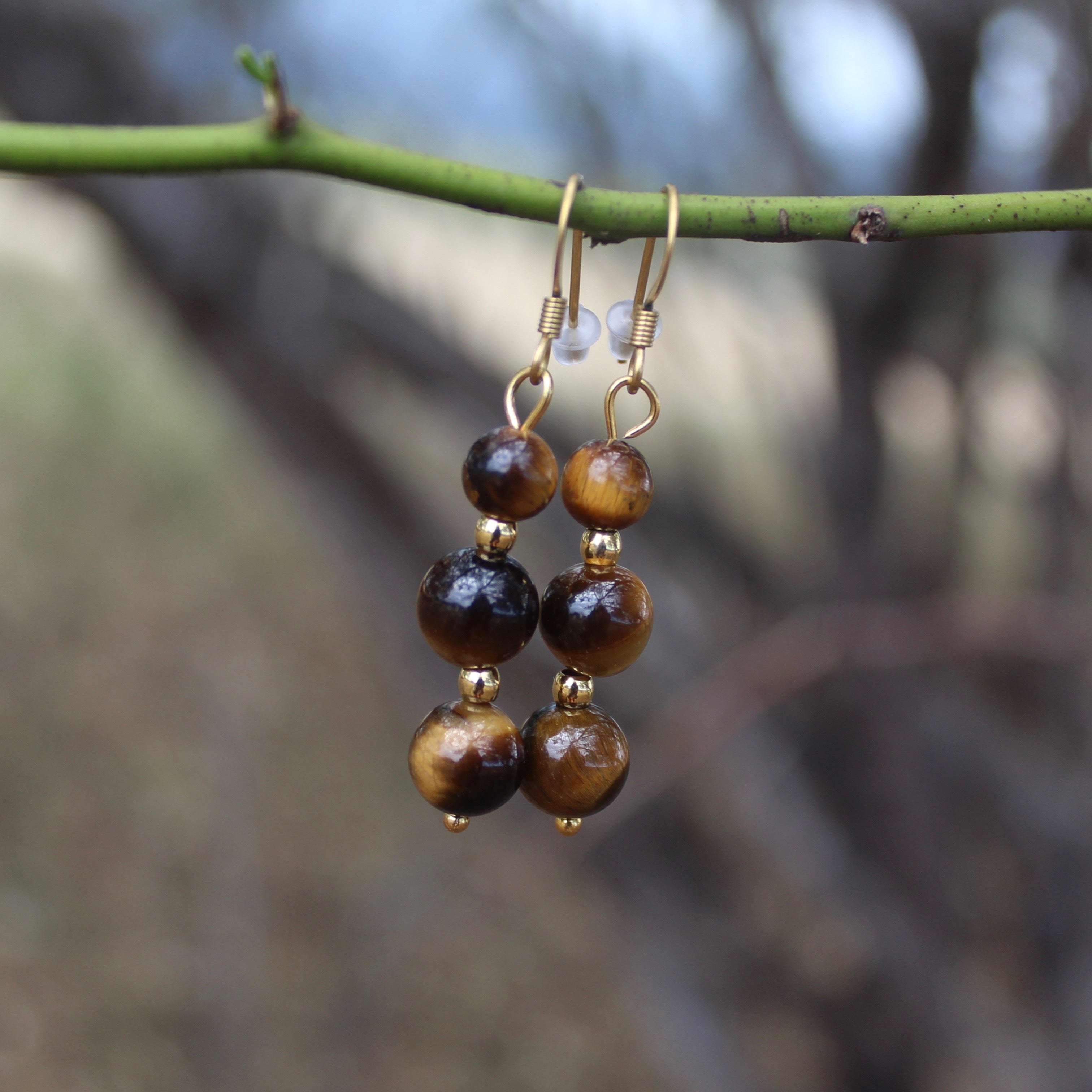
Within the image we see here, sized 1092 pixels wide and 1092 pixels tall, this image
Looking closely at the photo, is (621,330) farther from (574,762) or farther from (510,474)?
(574,762)

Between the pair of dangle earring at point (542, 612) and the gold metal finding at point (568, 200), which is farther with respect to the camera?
the pair of dangle earring at point (542, 612)

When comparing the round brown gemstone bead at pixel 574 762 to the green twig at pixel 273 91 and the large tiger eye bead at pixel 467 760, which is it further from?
the green twig at pixel 273 91

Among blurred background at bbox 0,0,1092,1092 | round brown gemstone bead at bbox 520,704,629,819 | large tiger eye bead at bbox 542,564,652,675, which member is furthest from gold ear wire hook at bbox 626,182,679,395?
blurred background at bbox 0,0,1092,1092

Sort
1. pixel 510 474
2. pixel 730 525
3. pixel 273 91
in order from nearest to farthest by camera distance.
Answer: pixel 273 91
pixel 510 474
pixel 730 525

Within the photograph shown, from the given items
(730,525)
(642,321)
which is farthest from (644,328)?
(730,525)

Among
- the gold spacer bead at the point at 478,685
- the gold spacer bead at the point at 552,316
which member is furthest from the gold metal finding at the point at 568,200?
the gold spacer bead at the point at 478,685
